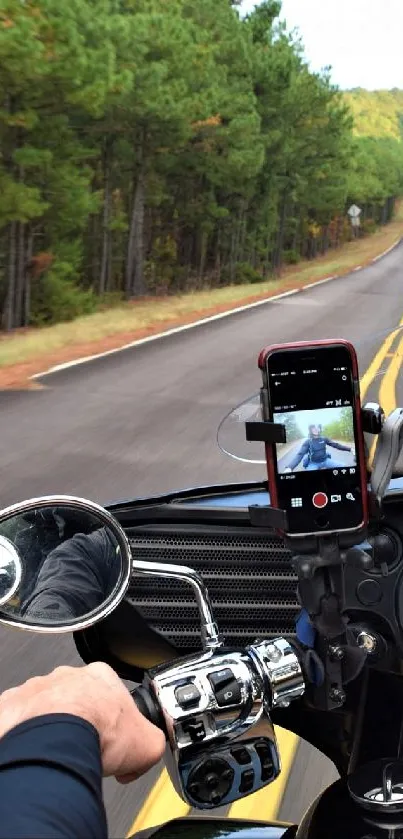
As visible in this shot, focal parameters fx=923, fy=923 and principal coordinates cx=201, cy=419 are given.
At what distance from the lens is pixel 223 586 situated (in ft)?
8.53

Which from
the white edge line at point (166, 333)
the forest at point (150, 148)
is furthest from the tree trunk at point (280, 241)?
the white edge line at point (166, 333)

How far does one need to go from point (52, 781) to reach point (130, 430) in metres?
9.37

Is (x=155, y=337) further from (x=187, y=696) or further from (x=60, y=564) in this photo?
(x=187, y=696)

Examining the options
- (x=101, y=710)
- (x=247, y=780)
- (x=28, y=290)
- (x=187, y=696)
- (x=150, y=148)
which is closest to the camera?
(x=101, y=710)

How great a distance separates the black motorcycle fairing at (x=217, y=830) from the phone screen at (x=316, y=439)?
0.63 meters

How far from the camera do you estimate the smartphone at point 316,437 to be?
1.71 meters

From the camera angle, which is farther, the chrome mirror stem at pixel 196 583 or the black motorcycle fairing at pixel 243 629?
the black motorcycle fairing at pixel 243 629

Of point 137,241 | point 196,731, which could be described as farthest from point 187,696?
point 137,241

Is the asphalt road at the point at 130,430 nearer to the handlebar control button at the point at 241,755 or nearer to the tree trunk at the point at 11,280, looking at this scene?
the handlebar control button at the point at 241,755

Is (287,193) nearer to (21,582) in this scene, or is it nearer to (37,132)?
(37,132)

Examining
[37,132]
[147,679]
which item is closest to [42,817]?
[147,679]

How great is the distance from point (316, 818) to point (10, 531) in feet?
2.62

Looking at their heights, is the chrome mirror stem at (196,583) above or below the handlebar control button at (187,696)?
above

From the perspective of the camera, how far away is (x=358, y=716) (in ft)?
6.38
